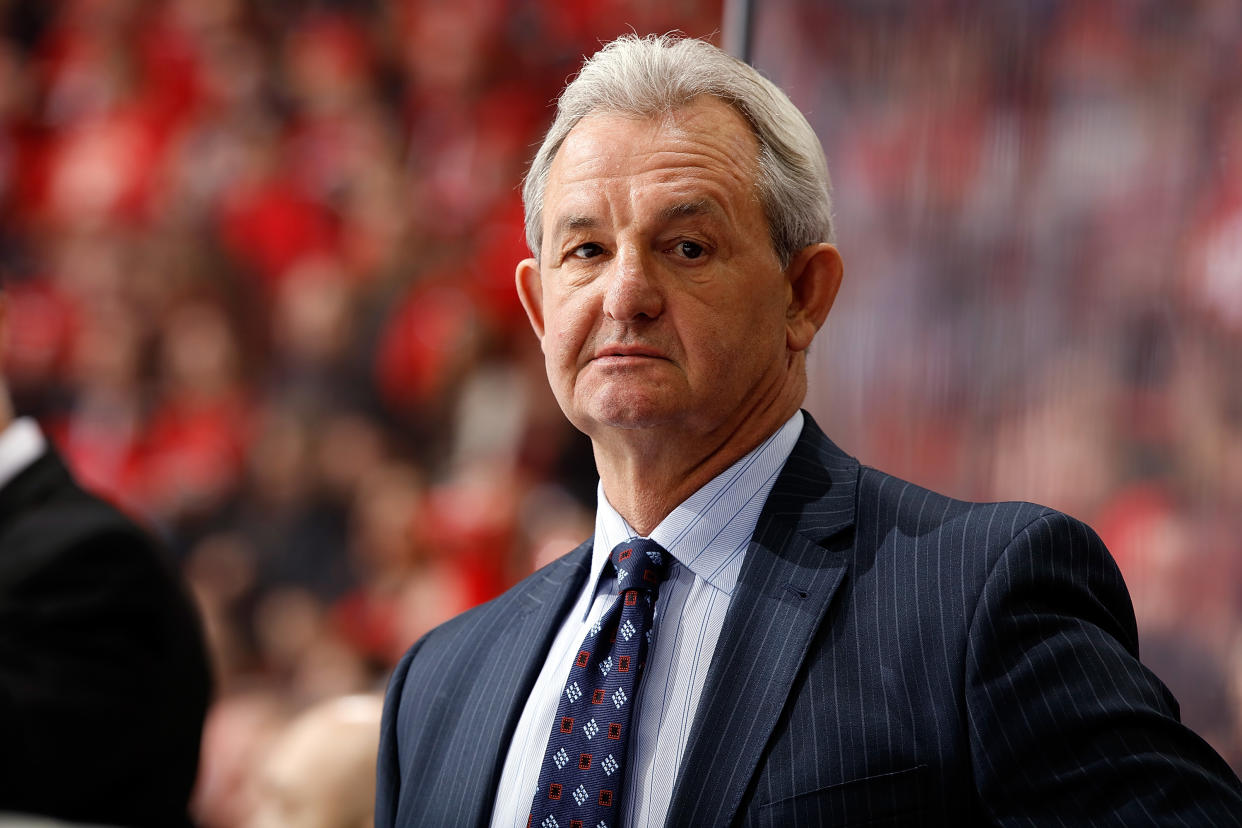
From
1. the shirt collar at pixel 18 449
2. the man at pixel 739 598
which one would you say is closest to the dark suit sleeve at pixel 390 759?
the man at pixel 739 598

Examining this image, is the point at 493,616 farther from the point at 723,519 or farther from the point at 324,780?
the point at 324,780

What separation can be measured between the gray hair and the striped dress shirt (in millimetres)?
187

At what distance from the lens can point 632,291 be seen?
107 centimetres

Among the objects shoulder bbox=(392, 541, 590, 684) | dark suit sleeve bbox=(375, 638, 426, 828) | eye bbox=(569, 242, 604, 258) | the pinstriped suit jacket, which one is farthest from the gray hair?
dark suit sleeve bbox=(375, 638, 426, 828)

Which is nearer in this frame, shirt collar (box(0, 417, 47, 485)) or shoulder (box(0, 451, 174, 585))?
shoulder (box(0, 451, 174, 585))

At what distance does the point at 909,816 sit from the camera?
90 centimetres

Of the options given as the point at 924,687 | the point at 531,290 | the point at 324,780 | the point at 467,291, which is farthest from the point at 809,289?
the point at 467,291

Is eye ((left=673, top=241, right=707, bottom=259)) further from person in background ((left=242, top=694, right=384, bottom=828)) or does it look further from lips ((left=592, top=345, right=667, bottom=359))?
person in background ((left=242, top=694, right=384, bottom=828))

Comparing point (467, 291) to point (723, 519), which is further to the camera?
point (467, 291)

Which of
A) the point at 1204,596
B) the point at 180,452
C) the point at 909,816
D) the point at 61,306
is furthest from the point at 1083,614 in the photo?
the point at 61,306

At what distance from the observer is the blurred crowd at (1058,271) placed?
1.33 meters

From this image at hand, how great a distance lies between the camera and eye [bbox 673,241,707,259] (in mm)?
→ 1104

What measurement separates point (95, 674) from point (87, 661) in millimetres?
18

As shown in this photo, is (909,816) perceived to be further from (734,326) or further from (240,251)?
(240,251)
